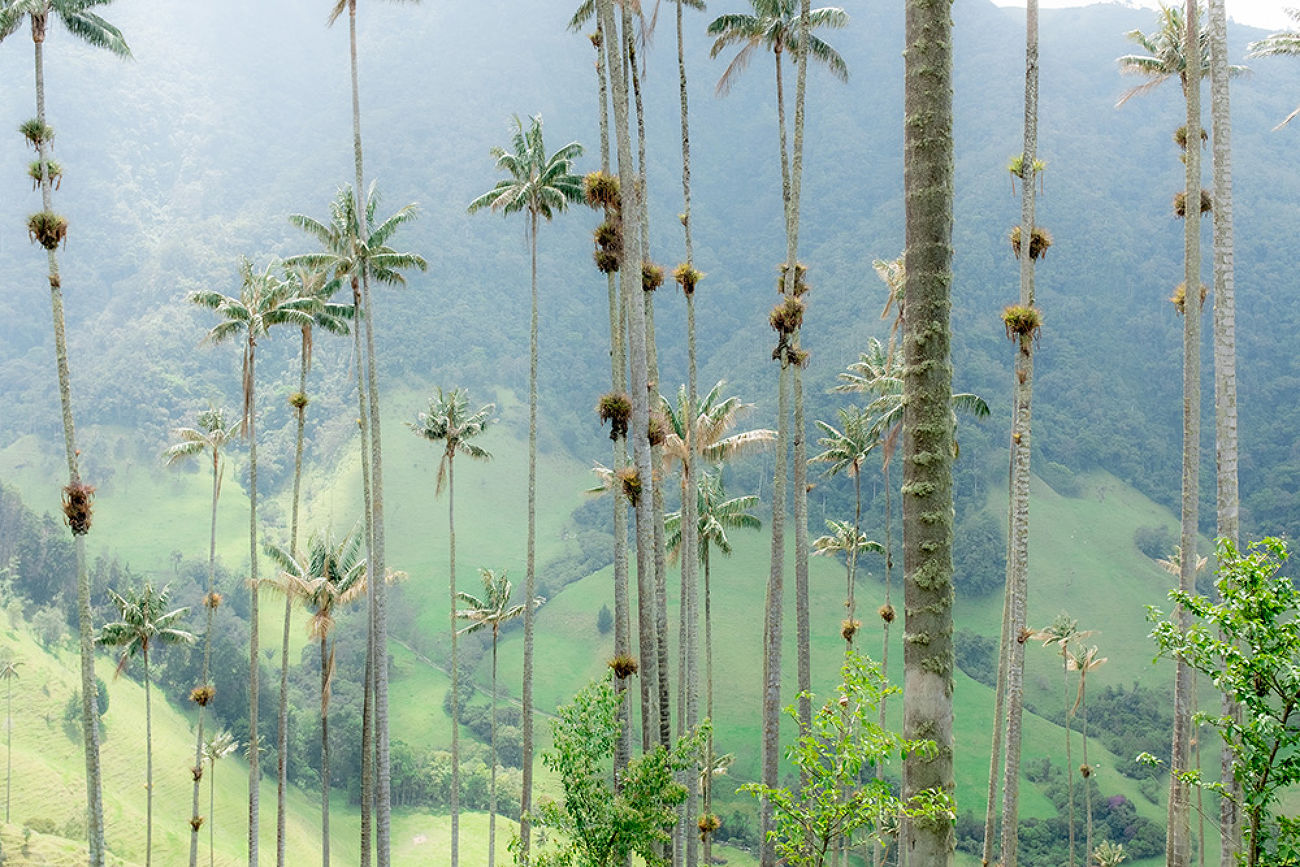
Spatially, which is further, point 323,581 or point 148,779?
point 148,779

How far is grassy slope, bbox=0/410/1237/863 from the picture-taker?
120375 millimetres

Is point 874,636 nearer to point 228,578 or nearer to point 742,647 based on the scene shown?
point 742,647

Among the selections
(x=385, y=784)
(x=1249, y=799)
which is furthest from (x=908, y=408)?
(x=385, y=784)

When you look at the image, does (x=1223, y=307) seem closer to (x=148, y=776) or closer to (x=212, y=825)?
(x=148, y=776)

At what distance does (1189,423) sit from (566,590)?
140 metres

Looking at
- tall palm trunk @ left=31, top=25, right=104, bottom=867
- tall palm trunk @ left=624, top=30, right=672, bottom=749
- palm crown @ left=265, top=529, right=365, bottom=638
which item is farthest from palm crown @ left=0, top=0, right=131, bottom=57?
palm crown @ left=265, top=529, right=365, bottom=638

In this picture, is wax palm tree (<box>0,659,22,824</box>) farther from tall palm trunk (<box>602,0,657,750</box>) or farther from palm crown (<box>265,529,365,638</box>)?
tall palm trunk (<box>602,0,657,750</box>)

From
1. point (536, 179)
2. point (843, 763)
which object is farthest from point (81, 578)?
point (843, 763)

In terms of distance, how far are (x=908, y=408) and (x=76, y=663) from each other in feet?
409

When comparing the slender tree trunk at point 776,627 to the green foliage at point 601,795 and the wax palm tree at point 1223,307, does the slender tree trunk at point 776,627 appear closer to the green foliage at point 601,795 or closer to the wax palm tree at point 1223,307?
the green foliage at point 601,795

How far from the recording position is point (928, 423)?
8734 mm

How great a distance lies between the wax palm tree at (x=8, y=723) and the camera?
244 feet

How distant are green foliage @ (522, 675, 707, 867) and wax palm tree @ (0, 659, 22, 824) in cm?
7192

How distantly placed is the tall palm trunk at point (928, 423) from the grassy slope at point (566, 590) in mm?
105215
